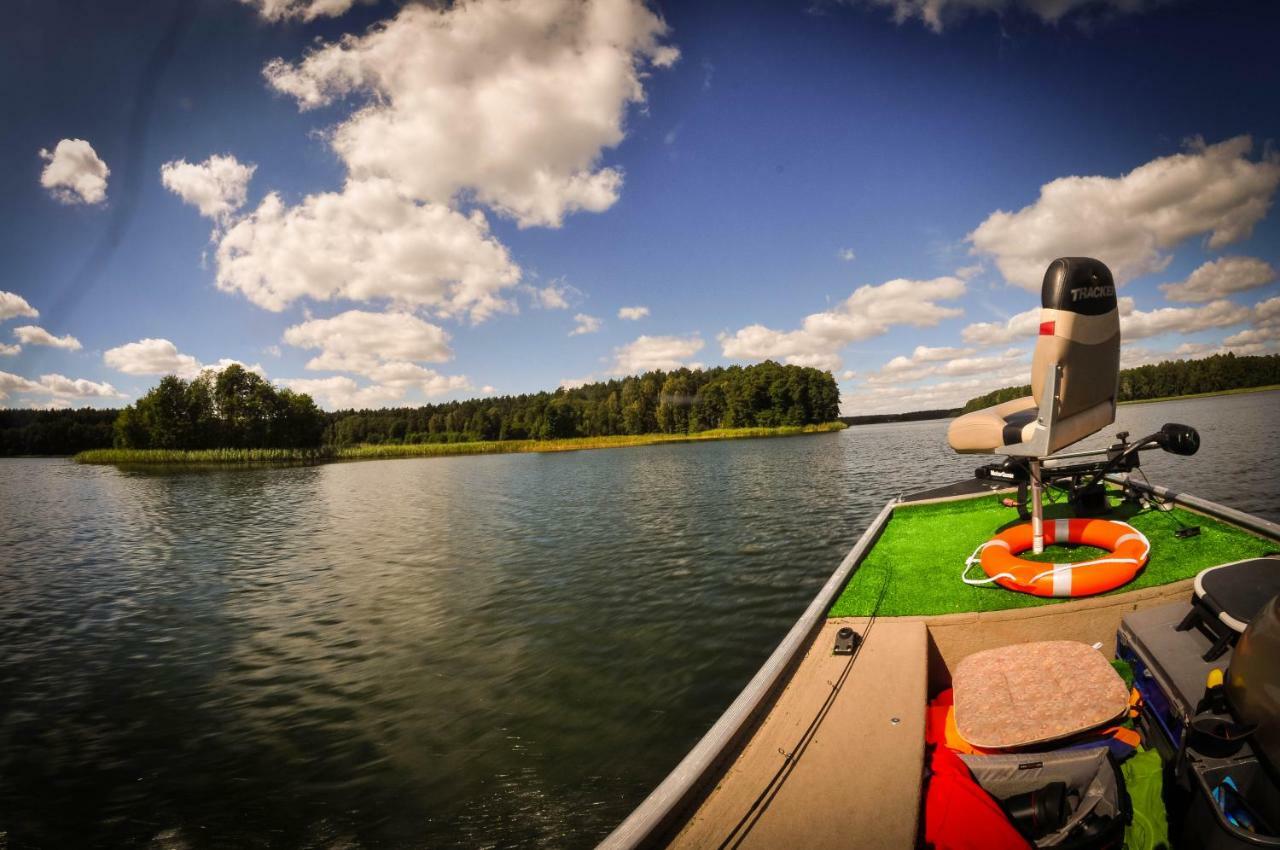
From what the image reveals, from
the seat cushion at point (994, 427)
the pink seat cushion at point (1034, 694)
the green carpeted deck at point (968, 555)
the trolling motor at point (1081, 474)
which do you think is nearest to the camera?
the pink seat cushion at point (1034, 694)

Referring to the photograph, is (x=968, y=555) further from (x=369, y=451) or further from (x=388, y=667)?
(x=369, y=451)

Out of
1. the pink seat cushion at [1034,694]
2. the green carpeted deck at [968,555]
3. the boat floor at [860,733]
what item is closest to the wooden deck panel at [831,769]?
the boat floor at [860,733]

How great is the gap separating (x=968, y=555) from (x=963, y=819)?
4.25 meters

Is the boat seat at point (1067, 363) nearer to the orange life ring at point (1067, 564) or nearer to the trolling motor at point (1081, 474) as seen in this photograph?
the orange life ring at point (1067, 564)

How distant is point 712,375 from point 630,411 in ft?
107

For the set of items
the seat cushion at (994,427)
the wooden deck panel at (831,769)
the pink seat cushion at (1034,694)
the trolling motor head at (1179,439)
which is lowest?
the wooden deck panel at (831,769)

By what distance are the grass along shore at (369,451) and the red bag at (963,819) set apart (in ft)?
269

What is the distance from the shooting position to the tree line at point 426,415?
8200 centimetres

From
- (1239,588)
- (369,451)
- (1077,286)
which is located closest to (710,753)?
(1239,588)

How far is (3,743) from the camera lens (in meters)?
5.70

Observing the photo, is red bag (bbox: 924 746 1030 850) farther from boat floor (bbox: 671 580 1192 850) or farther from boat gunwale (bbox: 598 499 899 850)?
boat gunwale (bbox: 598 499 899 850)

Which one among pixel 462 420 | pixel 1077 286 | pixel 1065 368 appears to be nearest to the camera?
pixel 1077 286

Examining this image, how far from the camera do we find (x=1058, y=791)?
2564 millimetres

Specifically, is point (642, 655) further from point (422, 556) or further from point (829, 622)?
point (422, 556)
